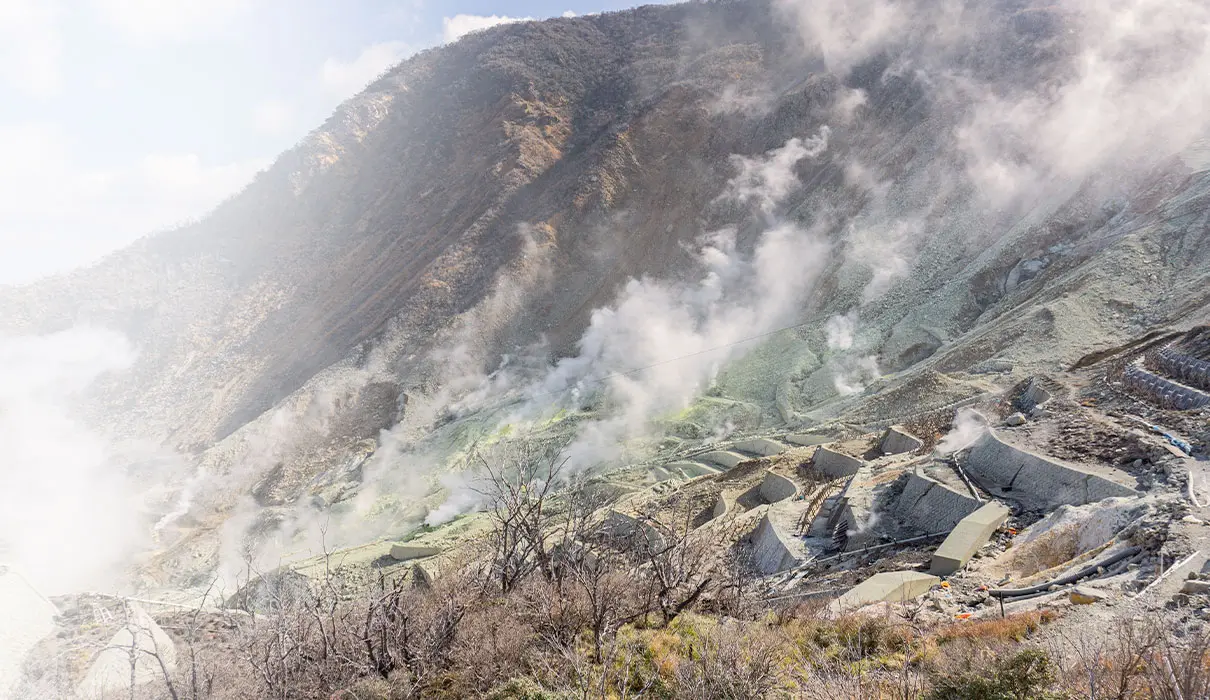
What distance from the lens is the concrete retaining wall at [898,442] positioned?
15352 millimetres

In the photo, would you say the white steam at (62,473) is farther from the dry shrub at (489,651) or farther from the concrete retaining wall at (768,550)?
the concrete retaining wall at (768,550)

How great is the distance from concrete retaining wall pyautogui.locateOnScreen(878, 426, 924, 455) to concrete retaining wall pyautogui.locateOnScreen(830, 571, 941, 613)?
6.91 meters

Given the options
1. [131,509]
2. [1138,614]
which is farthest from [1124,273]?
[131,509]

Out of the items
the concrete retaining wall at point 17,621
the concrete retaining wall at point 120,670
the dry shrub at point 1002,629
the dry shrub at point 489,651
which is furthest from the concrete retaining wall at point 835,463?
the concrete retaining wall at point 17,621

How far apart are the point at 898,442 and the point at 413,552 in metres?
12.5

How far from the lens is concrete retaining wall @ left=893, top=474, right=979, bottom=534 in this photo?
11.0 meters

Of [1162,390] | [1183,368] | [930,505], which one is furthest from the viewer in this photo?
[1183,368]

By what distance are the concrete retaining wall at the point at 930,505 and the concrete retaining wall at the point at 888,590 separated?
96.8 inches

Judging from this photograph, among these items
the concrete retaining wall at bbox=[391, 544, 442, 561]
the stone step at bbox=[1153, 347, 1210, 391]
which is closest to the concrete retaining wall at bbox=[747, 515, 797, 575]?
the stone step at bbox=[1153, 347, 1210, 391]

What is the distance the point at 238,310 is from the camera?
4262 cm

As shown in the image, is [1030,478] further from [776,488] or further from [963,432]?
[776,488]

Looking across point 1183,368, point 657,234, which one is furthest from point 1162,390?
point 657,234

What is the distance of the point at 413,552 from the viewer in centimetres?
1717

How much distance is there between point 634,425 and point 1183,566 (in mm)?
18656
